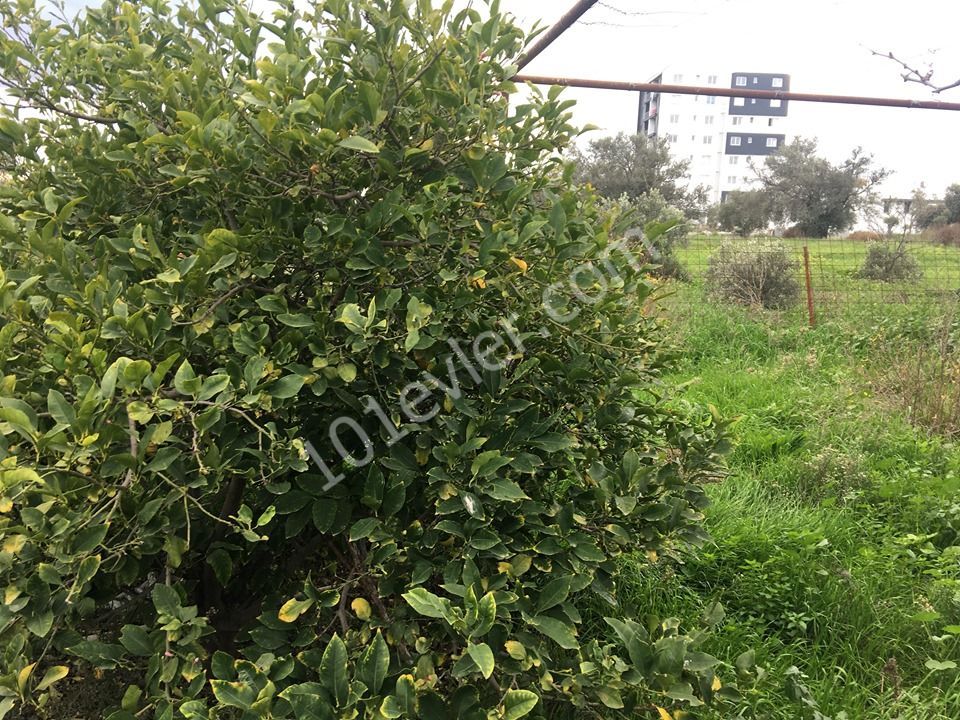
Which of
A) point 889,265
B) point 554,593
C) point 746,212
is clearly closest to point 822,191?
point 746,212

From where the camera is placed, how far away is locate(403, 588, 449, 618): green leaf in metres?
1.11

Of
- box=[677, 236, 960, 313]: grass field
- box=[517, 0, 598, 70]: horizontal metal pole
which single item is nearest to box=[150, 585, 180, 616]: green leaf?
box=[517, 0, 598, 70]: horizontal metal pole

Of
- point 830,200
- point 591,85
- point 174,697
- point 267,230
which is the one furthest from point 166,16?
point 830,200

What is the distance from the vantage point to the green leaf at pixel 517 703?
43.7 inches

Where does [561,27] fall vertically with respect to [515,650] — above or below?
above

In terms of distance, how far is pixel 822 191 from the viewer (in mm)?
29344

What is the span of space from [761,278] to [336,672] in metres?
8.14

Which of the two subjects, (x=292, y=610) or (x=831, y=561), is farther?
(x=831, y=561)

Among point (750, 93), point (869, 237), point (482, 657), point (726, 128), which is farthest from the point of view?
point (726, 128)

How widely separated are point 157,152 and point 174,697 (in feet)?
4.19

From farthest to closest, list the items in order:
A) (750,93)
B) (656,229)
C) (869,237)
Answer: (869,237) → (750,93) → (656,229)

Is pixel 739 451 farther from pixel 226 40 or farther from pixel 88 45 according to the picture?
pixel 88 45

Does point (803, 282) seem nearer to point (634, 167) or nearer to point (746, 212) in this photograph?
point (634, 167)

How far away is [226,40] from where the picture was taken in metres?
1.89
